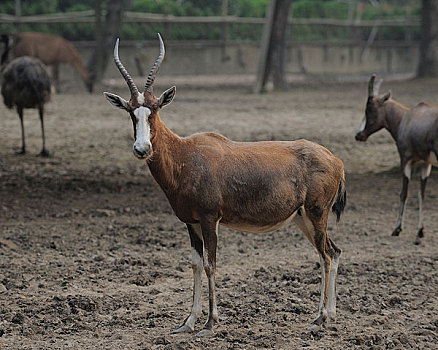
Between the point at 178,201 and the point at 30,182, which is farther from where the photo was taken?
the point at 30,182

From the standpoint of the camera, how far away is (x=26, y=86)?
→ 11.8 meters

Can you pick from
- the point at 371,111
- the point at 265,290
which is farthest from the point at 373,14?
the point at 265,290

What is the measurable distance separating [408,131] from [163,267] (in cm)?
319

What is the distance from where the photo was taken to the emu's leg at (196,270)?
4.93 meters

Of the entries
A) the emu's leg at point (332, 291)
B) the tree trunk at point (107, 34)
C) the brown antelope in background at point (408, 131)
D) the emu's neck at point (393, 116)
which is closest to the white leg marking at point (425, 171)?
the brown antelope in background at point (408, 131)

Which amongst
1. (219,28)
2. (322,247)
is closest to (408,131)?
(322,247)

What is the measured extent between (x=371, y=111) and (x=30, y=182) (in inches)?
194

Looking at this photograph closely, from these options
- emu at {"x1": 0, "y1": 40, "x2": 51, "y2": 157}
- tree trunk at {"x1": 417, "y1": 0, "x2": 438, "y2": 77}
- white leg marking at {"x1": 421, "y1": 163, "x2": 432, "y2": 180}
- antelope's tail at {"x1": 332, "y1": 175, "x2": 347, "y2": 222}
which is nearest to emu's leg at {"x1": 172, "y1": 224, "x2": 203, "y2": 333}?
antelope's tail at {"x1": 332, "y1": 175, "x2": 347, "y2": 222}

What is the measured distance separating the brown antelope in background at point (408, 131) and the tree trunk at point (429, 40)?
62.6 feet

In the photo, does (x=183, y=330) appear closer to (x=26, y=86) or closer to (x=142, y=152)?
(x=142, y=152)

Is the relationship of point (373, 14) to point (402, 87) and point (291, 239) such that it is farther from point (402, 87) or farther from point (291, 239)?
point (291, 239)

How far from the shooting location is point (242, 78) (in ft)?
94.0

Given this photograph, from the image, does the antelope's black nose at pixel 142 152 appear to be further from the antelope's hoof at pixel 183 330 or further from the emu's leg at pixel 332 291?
the emu's leg at pixel 332 291

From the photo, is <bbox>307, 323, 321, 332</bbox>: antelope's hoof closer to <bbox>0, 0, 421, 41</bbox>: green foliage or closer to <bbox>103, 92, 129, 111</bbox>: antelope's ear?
<bbox>103, 92, 129, 111</bbox>: antelope's ear
